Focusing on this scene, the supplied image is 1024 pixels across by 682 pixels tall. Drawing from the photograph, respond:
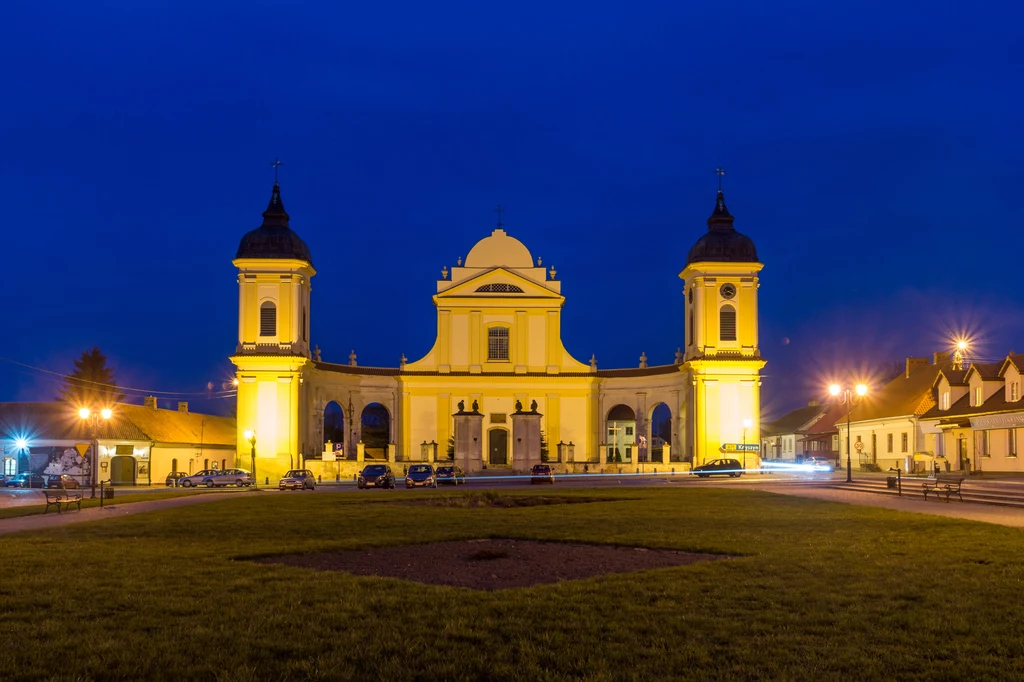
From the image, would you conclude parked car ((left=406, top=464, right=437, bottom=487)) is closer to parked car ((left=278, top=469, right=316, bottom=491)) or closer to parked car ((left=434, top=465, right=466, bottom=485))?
parked car ((left=434, top=465, right=466, bottom=485))

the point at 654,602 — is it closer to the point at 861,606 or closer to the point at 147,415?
the point at 861,606

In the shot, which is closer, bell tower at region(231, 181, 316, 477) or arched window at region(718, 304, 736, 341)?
bell tower at region(231, 181, 316, 477)

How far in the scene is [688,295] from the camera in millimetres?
66750

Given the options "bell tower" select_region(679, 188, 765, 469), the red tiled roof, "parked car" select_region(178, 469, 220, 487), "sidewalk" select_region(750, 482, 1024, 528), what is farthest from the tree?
"sidewalk" select_region(750, 482, 1024, 528)

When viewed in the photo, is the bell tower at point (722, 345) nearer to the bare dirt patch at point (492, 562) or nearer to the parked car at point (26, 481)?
the parked car at point (26, 481)

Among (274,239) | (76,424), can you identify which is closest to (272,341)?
(274,239)

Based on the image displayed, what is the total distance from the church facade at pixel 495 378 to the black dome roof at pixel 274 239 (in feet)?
0.30

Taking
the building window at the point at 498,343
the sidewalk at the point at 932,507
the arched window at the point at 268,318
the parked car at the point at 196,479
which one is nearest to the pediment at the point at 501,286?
the building window at the point at 498,343

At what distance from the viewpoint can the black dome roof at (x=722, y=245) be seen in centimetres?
6394

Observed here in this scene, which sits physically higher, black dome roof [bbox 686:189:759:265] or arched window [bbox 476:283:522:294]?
black dome roof [bbox 686:189:759:265]

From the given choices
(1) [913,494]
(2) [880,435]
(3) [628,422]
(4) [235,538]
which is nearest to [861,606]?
(4) [235,538]

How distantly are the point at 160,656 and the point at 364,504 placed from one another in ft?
67.1

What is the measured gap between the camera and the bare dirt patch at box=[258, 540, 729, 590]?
39.2 ft

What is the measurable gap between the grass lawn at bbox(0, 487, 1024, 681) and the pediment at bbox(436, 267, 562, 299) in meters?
53.5
